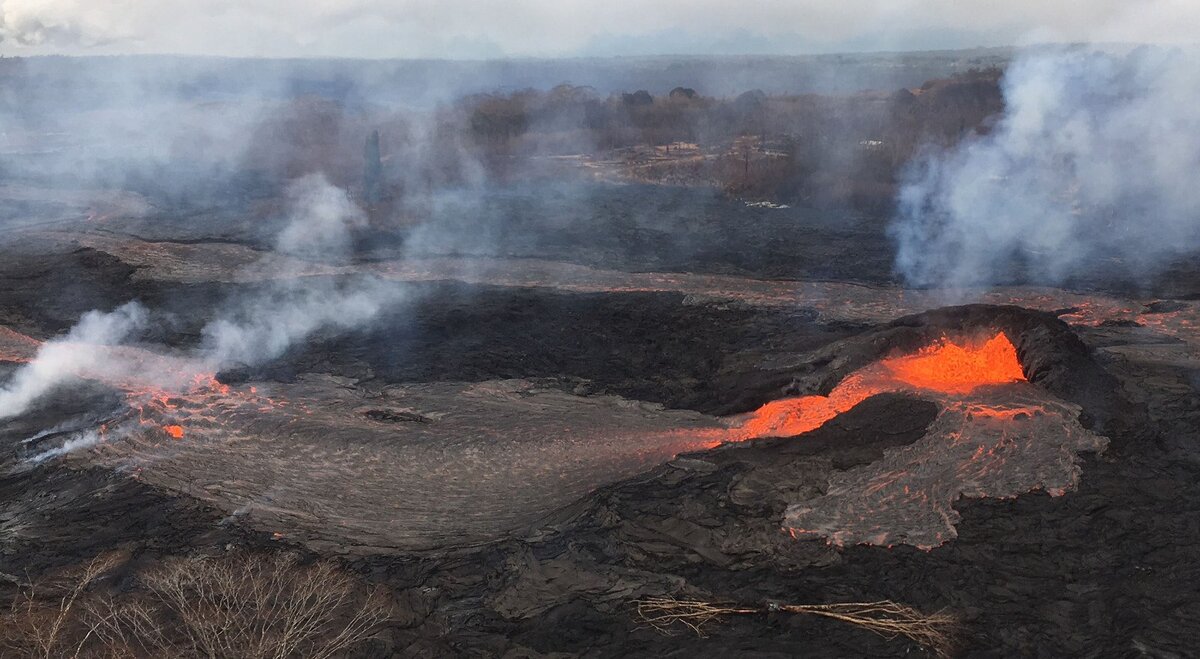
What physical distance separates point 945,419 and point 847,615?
5.06 meters

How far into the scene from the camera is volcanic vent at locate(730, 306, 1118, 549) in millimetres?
11188

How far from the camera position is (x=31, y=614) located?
9602 mm

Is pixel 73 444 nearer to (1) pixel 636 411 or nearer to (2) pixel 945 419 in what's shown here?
(1) pixel 636 411

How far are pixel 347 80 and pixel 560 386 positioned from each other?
2743 inches

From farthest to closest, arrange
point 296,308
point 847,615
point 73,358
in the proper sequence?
point 296,308, point 73,358, point 847,615

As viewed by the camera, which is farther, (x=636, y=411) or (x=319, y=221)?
(x=319, y=221)

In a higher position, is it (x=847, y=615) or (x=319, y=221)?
(x=319, y=221)

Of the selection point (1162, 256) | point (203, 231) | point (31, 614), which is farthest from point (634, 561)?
point (203, 231)

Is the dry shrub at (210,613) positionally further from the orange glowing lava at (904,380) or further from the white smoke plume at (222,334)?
the orange glowing lava at (904,380)

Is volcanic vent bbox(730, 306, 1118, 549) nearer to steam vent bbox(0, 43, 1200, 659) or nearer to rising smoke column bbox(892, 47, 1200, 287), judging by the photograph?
steam vent bbox(0, 43, 1200, 659)

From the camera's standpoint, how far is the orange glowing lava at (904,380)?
14.1 meters

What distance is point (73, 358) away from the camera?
17.6 meters

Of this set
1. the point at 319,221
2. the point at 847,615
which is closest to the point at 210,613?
the point at 847,615

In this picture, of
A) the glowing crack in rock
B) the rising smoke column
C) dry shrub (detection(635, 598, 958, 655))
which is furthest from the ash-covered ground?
the rising smoke column
